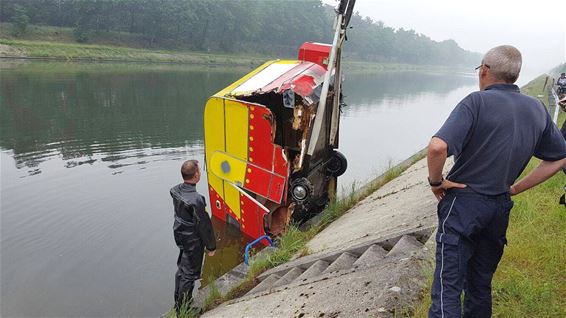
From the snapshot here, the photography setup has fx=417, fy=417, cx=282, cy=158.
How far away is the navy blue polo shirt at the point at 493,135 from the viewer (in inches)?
83.7

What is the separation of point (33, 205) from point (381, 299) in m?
6.62

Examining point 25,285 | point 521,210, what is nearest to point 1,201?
point 25,285

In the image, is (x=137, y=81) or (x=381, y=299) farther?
(x=137, y=81)

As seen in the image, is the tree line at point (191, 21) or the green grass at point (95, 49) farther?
the tree line at point (191, 21)

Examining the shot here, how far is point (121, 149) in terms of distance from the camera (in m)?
11.7

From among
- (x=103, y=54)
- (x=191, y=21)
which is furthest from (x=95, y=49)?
(x=191, y=21)

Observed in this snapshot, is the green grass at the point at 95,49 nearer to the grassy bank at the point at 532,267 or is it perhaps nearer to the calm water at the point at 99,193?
the calm water at the point at 99,193

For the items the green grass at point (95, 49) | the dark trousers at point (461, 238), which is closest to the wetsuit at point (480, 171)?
the dark trousers at point (461, 238)

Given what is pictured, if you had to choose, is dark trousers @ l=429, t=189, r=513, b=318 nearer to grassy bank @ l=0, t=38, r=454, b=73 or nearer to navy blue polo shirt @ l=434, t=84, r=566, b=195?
navy blue polo shirt @ l=434, t=84, r=566, b=195

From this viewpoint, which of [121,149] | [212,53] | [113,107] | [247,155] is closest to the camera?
[247,155]

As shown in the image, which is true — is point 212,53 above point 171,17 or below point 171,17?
below

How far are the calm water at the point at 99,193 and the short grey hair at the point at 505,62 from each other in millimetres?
4227

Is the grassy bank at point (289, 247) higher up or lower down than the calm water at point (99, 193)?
higher up

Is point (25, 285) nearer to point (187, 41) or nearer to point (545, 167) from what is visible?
point (545, 167)
